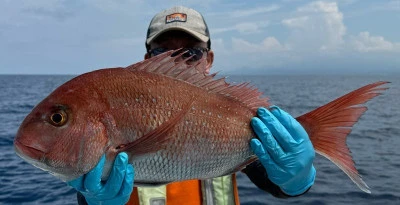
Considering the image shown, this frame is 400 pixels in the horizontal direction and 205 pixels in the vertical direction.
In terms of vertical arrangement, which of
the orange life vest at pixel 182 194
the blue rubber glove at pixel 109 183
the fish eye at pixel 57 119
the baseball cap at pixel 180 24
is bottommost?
the orange life vest at pixel 182 194

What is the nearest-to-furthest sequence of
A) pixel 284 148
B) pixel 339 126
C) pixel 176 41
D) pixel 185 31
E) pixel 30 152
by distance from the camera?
pixel 30 152
pixel 339 126
pixel 284 148
pixel 185 31
pixel 176 41

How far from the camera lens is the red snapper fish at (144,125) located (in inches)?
76.3

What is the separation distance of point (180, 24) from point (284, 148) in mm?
1479

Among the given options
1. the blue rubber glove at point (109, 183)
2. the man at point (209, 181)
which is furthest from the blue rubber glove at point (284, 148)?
the blue rubber glove at point (109, 183)

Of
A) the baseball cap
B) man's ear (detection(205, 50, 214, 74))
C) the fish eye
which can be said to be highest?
the baseball cap

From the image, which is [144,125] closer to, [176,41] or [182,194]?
[182,194]

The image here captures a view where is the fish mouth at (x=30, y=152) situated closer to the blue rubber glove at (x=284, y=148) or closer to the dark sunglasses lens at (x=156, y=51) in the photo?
the blue rubber glove at (x=284, y=148)

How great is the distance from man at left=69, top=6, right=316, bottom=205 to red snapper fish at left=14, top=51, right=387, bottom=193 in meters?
0.11

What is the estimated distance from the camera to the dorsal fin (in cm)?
217

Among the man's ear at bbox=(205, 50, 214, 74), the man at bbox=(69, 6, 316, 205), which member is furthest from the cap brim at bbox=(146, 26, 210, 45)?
the man's ear at bbox=(205, 50, 214, 74)

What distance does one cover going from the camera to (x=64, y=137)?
6.38 feet

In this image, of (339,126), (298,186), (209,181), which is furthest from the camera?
(209,181)

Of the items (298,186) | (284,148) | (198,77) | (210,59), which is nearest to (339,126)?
(284,148)

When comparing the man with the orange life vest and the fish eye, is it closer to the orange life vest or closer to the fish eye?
the orange life vest
